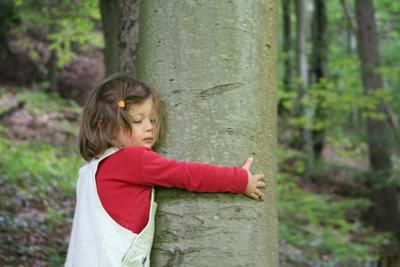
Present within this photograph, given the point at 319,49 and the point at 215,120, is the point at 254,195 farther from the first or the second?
the point at 319,49

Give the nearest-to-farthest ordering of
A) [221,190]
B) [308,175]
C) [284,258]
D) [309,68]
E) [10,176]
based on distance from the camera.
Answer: [221,190], [284,258], [10,176], [308,175], [309,68]

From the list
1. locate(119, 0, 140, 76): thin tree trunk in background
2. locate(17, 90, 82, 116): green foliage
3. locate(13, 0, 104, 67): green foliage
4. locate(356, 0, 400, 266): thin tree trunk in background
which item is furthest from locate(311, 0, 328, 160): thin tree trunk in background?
locate(119, 0, 140, 76): thin tree trunk in background

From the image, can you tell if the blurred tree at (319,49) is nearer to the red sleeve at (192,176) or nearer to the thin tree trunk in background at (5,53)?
the thin tree trunk in background at (5,53)

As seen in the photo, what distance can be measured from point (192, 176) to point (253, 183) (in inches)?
9.1

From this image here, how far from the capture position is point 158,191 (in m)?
2.34

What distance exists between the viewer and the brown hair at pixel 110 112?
2348mm

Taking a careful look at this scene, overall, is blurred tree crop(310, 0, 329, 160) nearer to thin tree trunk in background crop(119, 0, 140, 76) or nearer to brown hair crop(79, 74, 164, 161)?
thin tree trunk in background crop(119, 0, 140, 76)

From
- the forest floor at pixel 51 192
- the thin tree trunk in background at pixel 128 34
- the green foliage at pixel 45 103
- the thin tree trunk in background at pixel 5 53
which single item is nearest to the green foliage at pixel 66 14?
the forest floor at pixel 51 192

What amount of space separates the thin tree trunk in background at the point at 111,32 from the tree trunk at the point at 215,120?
301cm

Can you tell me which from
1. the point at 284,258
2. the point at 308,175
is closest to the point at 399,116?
the point at 308,175

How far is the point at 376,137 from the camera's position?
12.8m

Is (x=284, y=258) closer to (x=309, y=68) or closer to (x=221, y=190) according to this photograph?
(x=221, y=190)

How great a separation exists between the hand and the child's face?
0.39 m

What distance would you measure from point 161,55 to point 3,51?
16.8 m
